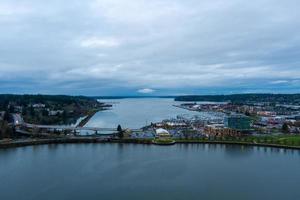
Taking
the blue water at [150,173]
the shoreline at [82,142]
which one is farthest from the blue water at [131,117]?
the blue water at [150,173]

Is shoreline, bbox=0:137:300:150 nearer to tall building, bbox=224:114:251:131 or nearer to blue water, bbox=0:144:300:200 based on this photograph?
blue water, bbox=0:144:300:200

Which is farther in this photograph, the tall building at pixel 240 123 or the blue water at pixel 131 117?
the blue water at pixel 131 117

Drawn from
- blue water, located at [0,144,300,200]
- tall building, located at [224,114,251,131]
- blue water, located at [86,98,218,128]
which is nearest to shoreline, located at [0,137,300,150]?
blue water, located at [0,144,300,200]

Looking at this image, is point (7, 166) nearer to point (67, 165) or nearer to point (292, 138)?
point (67, 165)

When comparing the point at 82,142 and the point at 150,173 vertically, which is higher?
the point at 82,142

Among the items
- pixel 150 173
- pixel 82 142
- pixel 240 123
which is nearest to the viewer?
pixel 150 173

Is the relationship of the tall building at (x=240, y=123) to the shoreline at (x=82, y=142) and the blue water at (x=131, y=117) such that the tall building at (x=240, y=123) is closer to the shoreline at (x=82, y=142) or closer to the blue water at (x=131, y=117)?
the shoreline at (x=82, y=142)

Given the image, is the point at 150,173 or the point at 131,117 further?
the point at 131,117

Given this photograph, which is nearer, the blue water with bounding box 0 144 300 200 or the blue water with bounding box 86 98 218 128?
the blue water with bounding box 0 144 300 200

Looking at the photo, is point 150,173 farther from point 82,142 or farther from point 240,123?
point 240,123

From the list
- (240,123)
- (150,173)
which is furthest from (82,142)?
(240,123)

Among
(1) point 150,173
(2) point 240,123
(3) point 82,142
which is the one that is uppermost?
(2) point 240,123

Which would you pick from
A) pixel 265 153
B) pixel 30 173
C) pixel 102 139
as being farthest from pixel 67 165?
pixel 265 153
